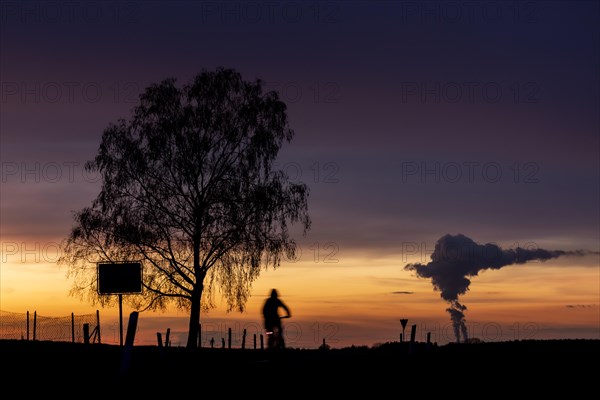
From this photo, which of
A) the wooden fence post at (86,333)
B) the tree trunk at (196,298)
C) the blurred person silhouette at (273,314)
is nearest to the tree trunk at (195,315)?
the tree trunk at (196,298)

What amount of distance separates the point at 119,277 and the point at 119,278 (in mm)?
48

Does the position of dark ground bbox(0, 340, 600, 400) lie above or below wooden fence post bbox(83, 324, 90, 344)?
below

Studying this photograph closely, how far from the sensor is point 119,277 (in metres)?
46.6

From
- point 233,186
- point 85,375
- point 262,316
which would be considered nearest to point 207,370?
point 85,375

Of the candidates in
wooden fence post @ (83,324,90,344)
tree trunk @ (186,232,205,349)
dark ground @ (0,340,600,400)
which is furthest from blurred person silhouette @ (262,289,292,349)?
wooden fence post @ (83,324,90,344)

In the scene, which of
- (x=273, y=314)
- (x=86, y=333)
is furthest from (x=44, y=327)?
(x=273, y=314)

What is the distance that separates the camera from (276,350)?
26312 millimetres

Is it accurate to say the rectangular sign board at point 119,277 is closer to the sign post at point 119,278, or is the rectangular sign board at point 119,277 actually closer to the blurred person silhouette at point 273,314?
the sign post at point 119,278

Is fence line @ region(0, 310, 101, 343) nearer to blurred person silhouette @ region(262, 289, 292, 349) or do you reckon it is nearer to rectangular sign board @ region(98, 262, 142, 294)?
rectangular sign board @ region(98, 262, 142, 294)

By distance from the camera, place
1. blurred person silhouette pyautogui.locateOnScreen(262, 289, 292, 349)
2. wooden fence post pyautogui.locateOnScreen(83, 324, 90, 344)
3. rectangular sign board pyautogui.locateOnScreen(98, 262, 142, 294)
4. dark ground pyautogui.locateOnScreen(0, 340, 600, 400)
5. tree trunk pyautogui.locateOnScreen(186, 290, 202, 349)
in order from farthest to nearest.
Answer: tree trunk pyautogui.locateOnScreen(186, 290, 202, 349)
wooden fence post pyautogui.locateOnScreen(83, 324, 90, 344)
rectangular sign board pyautogui.locateOnScreen(98, 262, 142, 294)
blurred person silhouette pyautogui.locateOnScreen(262, 289, 292, 349)
dark ground pyautogui.locateOnScreen(0, 340, 600, 400)

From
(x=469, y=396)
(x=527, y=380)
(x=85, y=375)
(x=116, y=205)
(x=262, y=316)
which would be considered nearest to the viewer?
(x=469, y=396)

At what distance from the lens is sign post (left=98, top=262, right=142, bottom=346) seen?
46531mm

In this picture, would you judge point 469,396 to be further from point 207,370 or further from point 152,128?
point 152,128

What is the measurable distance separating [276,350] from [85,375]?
7456 mm
